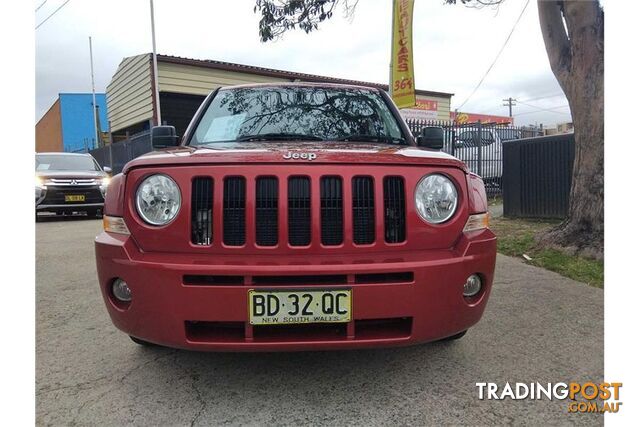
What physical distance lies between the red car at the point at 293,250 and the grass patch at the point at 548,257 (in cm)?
282

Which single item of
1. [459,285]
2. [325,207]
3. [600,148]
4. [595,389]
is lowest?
[595,389]

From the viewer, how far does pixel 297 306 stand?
1.95 m

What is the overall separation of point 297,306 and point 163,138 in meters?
1.84

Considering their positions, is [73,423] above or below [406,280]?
below

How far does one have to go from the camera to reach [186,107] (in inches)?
610

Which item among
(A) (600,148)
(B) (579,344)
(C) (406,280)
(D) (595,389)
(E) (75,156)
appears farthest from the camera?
(E) (75,156)

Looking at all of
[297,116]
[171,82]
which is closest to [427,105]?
[171,82]

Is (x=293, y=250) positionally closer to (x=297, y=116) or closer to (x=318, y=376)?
(x=318, y=376)

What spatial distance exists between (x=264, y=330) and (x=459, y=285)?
909 millimetres

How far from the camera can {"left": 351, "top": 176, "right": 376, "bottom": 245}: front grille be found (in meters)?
2.09

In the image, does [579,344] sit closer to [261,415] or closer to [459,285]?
[459,285]

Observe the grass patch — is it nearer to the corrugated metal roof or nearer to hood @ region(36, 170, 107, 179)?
the corrugated metal roof

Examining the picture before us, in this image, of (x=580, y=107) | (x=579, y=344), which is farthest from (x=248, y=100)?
(x=580, y=107)

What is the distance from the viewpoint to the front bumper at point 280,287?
1959 millimetres
